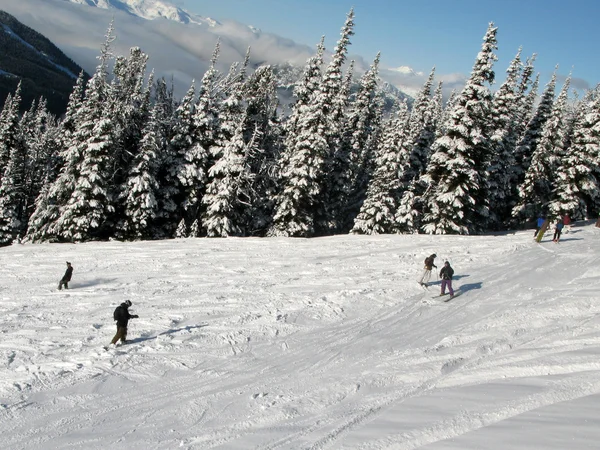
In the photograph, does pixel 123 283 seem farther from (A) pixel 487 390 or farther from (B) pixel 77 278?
(A) pixel 487 390

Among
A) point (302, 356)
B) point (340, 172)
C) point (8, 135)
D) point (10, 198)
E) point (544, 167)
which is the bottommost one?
point (10, 198)

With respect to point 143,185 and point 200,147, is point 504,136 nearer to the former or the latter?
point 200,147

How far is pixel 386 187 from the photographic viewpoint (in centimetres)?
3759

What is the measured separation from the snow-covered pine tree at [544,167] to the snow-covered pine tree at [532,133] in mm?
1295

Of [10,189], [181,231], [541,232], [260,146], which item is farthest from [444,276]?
[10,189]

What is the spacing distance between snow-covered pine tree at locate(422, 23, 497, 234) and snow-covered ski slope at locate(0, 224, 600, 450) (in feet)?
31.3

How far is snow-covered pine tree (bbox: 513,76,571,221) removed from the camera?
39219 millimetres

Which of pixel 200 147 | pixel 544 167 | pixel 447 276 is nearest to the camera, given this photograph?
pixel 447 276

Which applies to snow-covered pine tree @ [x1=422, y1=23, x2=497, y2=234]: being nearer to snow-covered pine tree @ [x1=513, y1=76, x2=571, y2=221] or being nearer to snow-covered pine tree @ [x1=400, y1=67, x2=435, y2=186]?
snow-covered pine tree @ [x1=400, y1=67, x2=435, y2=186]

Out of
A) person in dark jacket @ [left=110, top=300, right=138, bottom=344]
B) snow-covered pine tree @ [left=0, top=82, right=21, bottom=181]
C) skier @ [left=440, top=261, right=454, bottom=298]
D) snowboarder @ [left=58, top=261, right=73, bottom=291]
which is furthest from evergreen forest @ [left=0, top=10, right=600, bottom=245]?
person in dark jacket @ [left=110, top=300, right=138, bottom=344]

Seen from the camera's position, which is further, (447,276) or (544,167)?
(544,167)

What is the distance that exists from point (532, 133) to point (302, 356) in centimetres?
4105

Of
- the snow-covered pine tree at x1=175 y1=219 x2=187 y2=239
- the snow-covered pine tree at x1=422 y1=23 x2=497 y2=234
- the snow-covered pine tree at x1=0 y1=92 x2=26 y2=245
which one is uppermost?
the snow-covered pine tree at x1=422 y1=23 x2=497 y2=234

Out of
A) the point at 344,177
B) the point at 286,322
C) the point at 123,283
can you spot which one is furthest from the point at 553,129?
the point at 123,283
